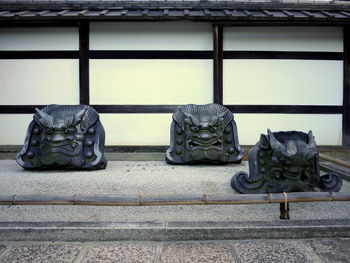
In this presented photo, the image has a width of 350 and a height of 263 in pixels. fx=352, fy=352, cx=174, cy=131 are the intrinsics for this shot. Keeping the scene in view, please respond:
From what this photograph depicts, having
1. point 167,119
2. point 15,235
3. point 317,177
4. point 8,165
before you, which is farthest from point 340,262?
point 8,165

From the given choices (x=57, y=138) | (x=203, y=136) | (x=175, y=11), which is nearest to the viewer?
(x=57, y=138)

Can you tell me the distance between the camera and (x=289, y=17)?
6500mm

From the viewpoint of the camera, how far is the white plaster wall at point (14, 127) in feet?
23.3

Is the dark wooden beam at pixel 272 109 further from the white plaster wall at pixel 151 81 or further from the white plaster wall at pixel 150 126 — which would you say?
the white plaster wall at pixel 151 81

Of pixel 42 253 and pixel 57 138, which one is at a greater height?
pixel 57 138

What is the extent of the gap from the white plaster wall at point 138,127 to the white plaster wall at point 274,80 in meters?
1.38

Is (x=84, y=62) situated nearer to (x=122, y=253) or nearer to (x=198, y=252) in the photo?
(x=122, y=253)

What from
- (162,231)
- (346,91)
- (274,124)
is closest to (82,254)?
(162,231)

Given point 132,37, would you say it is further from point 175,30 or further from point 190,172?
point 190,172

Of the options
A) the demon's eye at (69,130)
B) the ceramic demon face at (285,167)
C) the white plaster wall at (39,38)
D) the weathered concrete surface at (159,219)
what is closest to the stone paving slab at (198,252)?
the weathered concrete surface at (159,219)

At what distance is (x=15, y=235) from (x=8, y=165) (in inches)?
132

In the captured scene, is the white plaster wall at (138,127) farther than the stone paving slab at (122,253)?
Yes

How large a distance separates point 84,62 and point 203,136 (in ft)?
9.92

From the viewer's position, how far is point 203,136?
5668 millimetres
